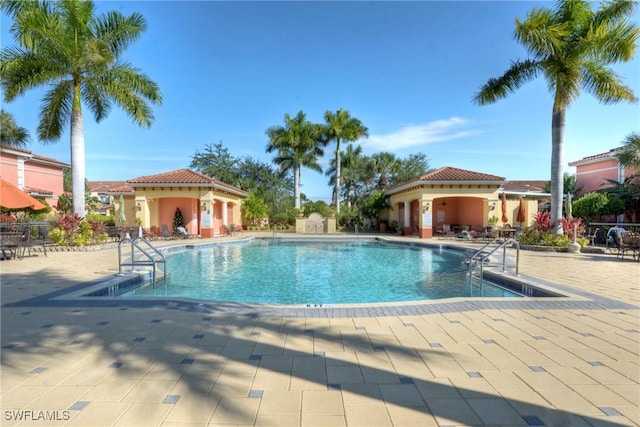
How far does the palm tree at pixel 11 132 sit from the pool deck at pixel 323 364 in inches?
951

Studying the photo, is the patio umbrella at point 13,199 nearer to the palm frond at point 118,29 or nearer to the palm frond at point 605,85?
the palm frond at point 118,29

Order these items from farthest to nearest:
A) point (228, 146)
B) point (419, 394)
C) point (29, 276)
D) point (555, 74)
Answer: point (228, 146)
point (555, 74)
point (29, 276)
point (419, 394)

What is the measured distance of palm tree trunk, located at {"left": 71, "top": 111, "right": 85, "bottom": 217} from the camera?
50.8 feet

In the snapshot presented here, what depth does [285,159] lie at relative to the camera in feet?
113

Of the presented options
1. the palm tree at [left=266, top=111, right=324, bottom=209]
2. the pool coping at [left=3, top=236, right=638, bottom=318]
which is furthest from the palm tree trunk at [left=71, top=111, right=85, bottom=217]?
the palm tree at [left=266, top=111, right=324, bottom=209]

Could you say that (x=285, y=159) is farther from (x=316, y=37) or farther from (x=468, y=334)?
(x=468, y=334)

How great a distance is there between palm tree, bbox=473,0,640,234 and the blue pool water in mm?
8470

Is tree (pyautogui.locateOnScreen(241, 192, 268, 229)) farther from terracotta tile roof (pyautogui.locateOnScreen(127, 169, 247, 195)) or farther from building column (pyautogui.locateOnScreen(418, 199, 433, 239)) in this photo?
building column (pyautogui.locateOnScreen(418, 199, 433, 239))

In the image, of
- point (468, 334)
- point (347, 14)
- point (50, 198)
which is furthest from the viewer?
point (50, 198)

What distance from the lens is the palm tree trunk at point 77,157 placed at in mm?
15477

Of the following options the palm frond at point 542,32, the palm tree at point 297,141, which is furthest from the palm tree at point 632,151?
the palm tree at point 297,141

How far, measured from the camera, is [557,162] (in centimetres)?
1548

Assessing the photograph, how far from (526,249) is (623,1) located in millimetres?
10792

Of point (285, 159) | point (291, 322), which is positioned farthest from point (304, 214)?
point (291, 322)
